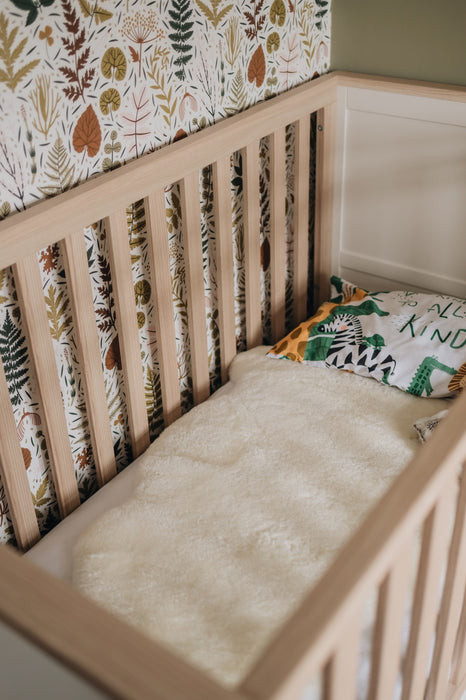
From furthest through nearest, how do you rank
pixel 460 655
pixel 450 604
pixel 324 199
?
1. pixel 324 199
2. pixel 460 655
3. pixel 450 604

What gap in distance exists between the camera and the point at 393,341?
1.68 m

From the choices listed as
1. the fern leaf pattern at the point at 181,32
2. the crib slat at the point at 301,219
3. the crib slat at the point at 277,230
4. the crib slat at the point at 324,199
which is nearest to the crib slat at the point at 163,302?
the fern leaf pattern at the point at 181,32

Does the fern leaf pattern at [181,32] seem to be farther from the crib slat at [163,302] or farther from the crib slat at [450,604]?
the crib slat at [450,604]

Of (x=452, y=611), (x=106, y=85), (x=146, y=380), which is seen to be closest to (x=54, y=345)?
(x=146, y=380)

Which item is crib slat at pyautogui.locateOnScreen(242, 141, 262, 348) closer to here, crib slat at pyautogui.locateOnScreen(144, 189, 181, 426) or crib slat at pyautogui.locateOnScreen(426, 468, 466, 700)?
crib slat at pyautogui.locateOnScreen(144, 189, 181, 426)

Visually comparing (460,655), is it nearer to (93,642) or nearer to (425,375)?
(425,375)

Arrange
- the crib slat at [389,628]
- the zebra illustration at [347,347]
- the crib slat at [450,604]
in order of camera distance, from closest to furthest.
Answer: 1. the crib slat at [389,628]
2. the crib slat at [450,604]
3. the zebra illustration at [347,347]

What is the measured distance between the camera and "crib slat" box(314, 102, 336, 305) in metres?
1.90

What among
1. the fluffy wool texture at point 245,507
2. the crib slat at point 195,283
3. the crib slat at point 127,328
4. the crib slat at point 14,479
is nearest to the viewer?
the fluffy wool texture at point 245,507

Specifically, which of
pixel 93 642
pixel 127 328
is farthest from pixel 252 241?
pixel 93 642

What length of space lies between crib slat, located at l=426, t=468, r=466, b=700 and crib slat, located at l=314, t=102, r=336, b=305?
1.10m

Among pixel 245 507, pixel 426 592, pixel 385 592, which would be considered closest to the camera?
pixel 385 592

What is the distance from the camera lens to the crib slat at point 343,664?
26.5 inches

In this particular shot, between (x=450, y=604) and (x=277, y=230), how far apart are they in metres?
1.02
